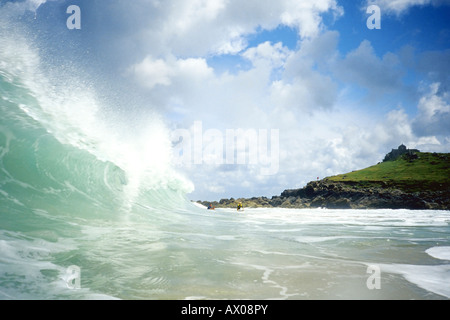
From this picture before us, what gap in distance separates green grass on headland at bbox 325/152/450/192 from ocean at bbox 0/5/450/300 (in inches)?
3602

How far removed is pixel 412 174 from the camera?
9794cm

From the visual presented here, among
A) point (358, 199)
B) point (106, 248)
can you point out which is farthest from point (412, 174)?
point (106, 248)

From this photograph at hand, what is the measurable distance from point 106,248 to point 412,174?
119 m

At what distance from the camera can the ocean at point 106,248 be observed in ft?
11.9

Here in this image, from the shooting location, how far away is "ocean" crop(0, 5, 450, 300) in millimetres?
3641

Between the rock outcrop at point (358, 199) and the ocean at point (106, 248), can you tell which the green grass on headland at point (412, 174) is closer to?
the rock outcrop at point (358, 199)

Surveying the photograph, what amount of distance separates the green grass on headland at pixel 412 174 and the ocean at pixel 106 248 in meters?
91.5

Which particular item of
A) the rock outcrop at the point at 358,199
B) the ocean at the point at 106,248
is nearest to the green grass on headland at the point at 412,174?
the rock outcrop at the point at 358,199

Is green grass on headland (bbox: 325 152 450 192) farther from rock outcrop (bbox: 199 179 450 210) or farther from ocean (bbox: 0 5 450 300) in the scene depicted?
ocean (bbox: 0 5 450 300)

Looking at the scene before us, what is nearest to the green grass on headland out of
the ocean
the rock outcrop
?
the rock outcrop

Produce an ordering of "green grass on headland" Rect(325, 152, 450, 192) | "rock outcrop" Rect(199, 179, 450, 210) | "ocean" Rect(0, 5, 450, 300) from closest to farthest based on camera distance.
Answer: "ocean" Rect(0, 5, 450, 300)
"rock outcrop" Rect(199, 179, 450, 210)
"green grass on headland" Rect(325, 152, 450, 192)

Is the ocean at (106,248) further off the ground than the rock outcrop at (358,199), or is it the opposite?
the ocean at (106,248)

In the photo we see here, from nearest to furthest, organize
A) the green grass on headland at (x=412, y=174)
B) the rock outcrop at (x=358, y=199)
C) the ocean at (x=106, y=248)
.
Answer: the ocean at (x=106, y=248) < the rock outcrop at (x=358, y=199) < the green grass on headland at (x=412, y=174)
